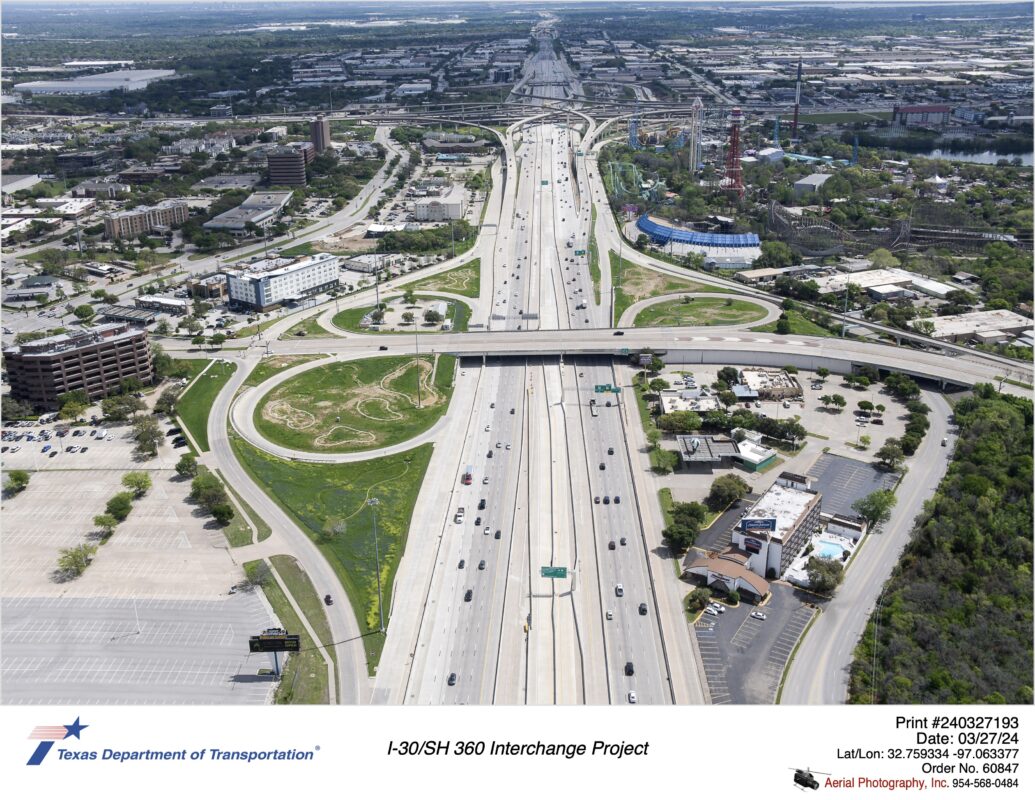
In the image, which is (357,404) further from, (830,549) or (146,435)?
(830,549)

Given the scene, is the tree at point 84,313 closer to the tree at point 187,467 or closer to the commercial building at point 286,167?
the tree at point 187,467

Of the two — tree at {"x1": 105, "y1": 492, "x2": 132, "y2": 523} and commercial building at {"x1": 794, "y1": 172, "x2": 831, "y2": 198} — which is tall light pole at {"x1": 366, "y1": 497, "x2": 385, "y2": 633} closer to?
tree at {"x1": 105, "y1": 492, "x2": 132, "y2": 523}

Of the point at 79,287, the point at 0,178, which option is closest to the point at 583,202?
the point at 79,287

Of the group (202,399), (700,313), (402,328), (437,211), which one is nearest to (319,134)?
(437,211)

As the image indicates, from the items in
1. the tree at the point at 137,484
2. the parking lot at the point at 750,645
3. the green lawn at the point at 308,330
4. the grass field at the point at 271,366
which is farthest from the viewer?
the green lawn at the point at 308,330

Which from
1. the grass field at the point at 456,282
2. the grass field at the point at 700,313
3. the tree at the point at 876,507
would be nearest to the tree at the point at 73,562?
the tree at the point at 876,507

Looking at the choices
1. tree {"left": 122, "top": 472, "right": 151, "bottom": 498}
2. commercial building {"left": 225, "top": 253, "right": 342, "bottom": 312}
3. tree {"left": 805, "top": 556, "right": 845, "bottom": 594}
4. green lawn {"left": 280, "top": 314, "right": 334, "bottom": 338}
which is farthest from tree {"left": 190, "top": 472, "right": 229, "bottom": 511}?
commercial building {"left": 225, "top": 253, "right": 342, "bottom": 312}

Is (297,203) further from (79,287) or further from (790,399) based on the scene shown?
(790,399)
